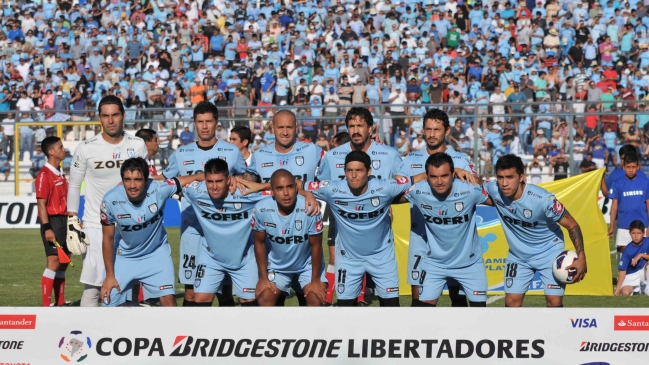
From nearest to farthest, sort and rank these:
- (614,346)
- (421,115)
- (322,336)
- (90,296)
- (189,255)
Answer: (614,346)
(322,336)
(189,255)
(90,296)
(421,115)

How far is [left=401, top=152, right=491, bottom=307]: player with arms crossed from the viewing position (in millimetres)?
Result: 8664

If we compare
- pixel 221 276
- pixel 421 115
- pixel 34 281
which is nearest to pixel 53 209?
pixel 34 281

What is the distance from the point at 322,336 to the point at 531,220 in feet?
8.63

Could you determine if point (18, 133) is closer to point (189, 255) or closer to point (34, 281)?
point (34, 281)

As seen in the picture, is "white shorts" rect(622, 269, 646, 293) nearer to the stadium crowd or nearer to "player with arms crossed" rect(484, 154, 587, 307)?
"player with arms crossed" rect(484, 154, 587, 307)

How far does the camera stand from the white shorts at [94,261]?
966 centimetres

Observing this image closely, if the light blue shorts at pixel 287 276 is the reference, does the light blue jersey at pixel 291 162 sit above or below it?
above

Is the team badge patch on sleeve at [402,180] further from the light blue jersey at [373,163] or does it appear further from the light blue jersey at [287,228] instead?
the light blue jersey at [287,228]

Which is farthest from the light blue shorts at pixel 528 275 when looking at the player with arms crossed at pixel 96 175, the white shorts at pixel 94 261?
the white shorts at pixel 94 261

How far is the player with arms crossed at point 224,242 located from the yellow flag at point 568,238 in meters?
3.77

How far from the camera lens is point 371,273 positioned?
887 centimetres

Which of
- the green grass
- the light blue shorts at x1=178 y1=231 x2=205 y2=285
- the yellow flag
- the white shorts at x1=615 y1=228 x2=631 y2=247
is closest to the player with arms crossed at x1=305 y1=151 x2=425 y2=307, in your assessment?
the light blue shorts at x1=178 y1=231 x2=205 y2=285

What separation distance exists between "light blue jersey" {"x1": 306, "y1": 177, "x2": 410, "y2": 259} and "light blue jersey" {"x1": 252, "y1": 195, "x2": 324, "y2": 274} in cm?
24

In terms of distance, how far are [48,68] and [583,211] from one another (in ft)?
74.9
